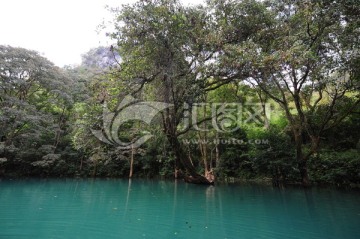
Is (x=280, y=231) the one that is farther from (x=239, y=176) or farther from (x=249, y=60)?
(x=239, y=176)

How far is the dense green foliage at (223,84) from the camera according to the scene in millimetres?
8453

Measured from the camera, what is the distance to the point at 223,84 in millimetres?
11000

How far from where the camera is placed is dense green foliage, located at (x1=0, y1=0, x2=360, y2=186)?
27.7 feet

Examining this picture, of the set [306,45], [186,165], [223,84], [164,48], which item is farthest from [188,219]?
[186,165]

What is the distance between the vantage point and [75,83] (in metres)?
18.6

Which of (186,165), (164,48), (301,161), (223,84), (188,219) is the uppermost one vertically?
(164,48)

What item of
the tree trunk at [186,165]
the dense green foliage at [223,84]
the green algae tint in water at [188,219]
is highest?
the dense green foliage at [223,84]

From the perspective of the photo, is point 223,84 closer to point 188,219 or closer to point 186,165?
point 186,165

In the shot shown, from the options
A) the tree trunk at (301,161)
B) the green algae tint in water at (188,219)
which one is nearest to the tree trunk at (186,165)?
the green algae tint in water at (188,219)

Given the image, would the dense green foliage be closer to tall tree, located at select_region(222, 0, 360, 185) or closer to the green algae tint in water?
tall tree, located at select_region(222, 0, 360, 185)

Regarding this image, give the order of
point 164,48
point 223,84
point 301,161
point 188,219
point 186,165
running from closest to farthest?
point 188,219, point 164,48, point 223,84, point 301,161, point 186,165

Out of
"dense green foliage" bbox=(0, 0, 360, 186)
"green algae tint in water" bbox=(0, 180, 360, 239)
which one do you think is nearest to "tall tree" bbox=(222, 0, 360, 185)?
"dense green foliage" bbox=(0, 0, 360, 186)

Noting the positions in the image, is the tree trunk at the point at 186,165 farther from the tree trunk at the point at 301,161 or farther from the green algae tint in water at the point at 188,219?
the tree trunk at the point at 301,161

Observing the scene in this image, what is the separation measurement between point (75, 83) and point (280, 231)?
1686 cm
